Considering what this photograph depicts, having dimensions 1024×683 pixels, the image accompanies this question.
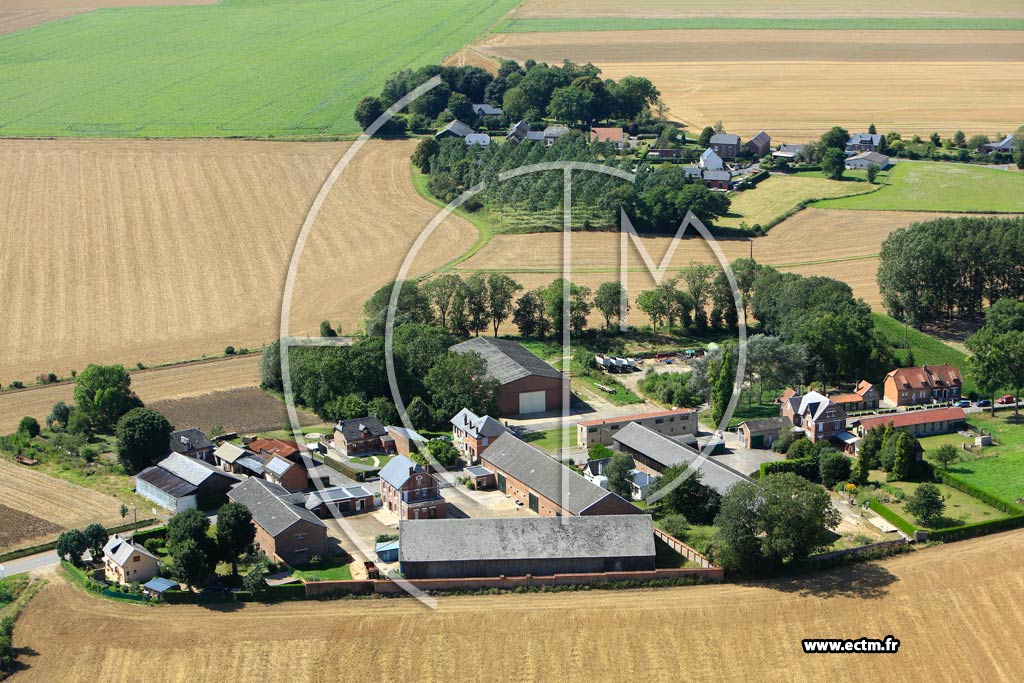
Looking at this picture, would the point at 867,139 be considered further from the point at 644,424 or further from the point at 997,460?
the point at 644,424

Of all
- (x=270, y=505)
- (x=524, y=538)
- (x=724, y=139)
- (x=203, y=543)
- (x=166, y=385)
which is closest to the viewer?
(x=203, y=543)

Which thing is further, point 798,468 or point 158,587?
point 798,468

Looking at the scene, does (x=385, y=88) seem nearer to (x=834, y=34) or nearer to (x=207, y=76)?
(x=207, y=76)

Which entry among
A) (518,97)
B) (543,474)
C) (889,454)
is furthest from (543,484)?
(518,97)

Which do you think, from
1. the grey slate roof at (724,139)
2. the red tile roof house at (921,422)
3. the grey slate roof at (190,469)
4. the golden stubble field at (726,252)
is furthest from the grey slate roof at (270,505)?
the grey slate roof at (724,139)

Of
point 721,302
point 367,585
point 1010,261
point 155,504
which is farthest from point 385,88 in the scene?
point 367,585

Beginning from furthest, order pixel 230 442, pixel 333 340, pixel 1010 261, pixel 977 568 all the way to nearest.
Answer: pixel 1010 261 → pixel 333 340 → pixel 230 442 → pixel 977 568
